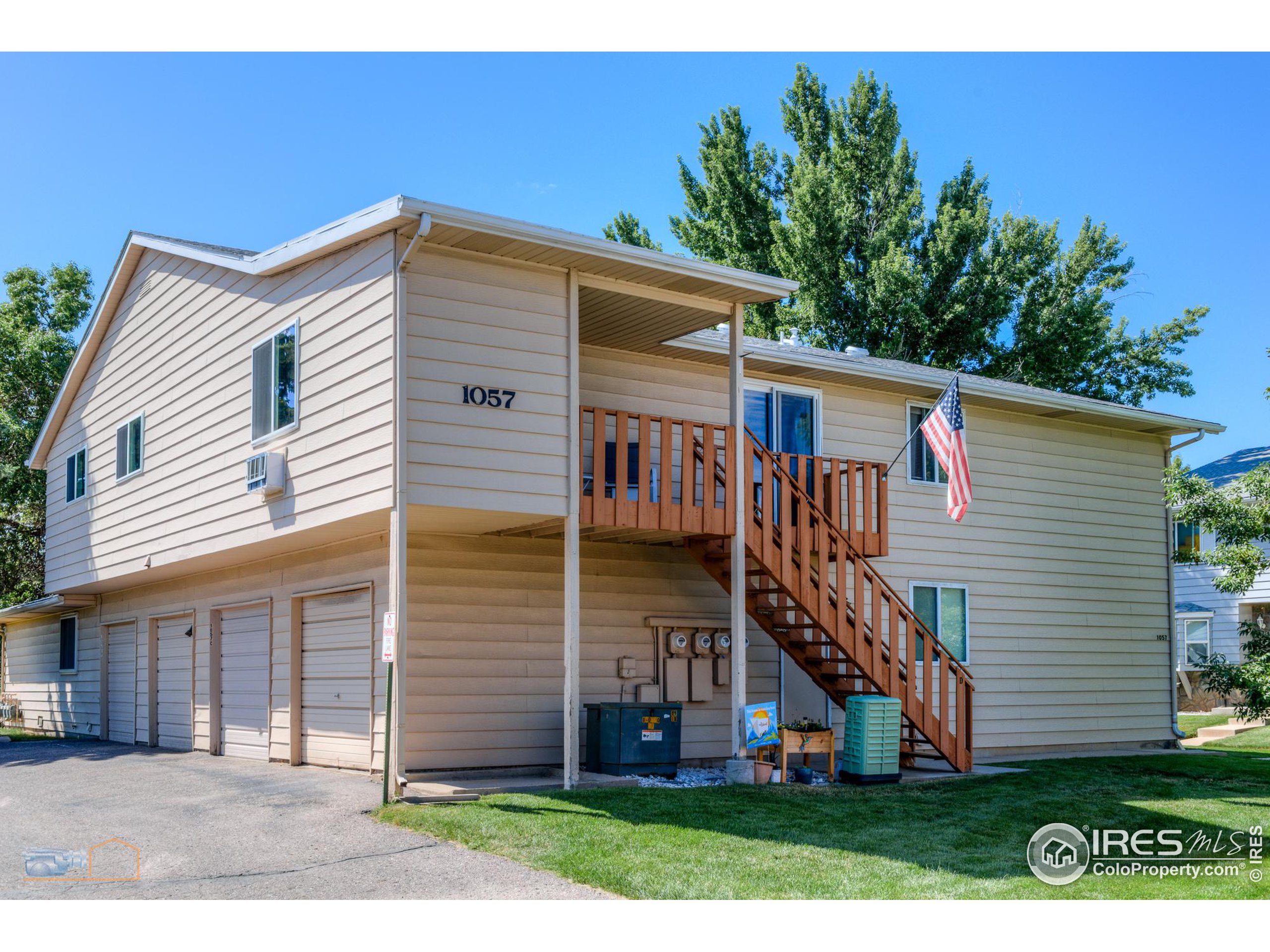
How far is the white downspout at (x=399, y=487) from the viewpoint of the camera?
35.4 ft

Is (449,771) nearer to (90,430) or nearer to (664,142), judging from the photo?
(90,430)

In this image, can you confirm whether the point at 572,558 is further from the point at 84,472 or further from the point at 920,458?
the point at 84,472

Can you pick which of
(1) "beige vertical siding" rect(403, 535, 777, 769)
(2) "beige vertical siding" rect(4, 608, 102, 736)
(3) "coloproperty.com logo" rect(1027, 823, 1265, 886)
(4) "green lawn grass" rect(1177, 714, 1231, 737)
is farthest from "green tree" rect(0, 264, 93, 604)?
(4) "green lawn grass" rect(1177, 714, 1231, 737)

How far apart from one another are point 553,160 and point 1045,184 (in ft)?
56.1

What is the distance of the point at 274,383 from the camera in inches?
533

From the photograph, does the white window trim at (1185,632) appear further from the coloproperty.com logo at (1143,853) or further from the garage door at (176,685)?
the garage door at (176,685)

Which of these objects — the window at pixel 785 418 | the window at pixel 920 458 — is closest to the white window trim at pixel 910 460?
the window at pixel 920 458

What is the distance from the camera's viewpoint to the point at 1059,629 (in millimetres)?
18297

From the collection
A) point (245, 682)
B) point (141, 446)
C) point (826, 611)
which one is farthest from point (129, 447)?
point (826, 611)

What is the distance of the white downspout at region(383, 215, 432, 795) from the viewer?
35.4ft

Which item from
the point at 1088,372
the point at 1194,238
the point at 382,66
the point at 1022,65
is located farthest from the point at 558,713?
the point at 1088,372

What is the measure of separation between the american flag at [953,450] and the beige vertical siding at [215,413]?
6759mm

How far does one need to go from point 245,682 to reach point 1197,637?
2472cm

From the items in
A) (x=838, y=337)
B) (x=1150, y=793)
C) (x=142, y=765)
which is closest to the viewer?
(x=1150, y=793)
